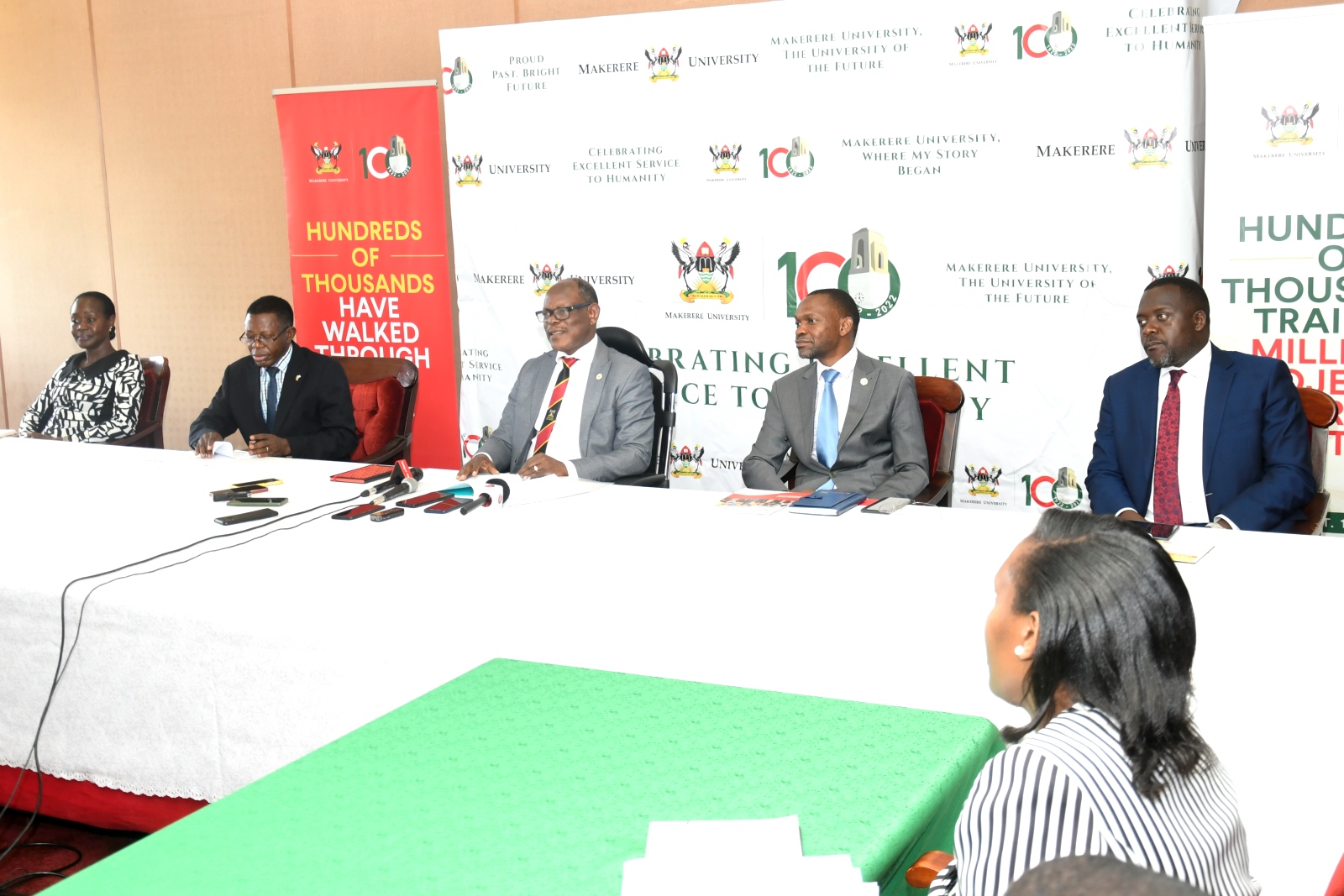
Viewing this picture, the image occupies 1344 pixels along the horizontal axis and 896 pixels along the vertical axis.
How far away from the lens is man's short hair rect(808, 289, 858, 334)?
3.91 metres

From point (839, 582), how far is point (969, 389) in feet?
8.09

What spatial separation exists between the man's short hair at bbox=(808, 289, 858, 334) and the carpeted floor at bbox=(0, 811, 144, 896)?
2.47 metres

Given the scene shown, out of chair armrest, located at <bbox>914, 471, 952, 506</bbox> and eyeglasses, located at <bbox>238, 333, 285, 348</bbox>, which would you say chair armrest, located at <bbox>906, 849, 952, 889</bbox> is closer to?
chair armrest, located at <bbox>914, 471, 952, 506</bbox>

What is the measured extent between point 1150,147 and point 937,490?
5.29ft

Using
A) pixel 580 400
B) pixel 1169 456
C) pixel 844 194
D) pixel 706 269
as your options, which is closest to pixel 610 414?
pixel 580 400

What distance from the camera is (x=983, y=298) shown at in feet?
15.3

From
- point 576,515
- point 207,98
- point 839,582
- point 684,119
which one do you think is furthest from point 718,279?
point 207,98

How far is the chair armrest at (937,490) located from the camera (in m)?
3.63

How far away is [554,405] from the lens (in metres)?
4.17

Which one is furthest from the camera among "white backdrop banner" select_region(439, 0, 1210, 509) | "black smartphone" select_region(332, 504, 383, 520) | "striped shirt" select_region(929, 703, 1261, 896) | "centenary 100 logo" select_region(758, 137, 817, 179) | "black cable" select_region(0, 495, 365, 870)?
"centenary 100 logo" select_region(758, 137, 817, 179)

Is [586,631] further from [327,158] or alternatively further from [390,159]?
[327,158]

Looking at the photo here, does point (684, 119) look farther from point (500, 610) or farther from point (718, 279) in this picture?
point (500, 610)

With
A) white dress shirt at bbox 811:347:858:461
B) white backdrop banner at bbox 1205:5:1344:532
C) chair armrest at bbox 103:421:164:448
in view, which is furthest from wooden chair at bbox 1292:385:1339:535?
chair armrest at bbox 103:421:164:448

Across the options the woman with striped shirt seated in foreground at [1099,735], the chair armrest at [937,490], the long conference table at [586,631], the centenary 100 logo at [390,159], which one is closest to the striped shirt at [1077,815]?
the woman with striped shirt seated in foreground at [1099,735]
